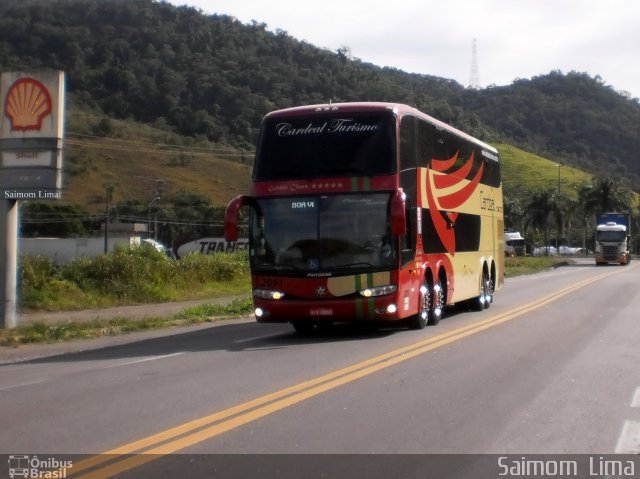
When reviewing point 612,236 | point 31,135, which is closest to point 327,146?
point 31,135

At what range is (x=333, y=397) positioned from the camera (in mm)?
9938

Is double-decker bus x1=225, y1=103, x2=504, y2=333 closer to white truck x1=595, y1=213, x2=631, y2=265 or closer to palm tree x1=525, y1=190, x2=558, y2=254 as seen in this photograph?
white truck x1=595, y1=213, x2=631, y2=265

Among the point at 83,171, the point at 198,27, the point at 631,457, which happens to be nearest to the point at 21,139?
the point at 631,457

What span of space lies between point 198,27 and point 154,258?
317ft

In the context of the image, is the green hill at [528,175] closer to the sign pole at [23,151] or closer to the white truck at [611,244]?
the white truck at [611,244]

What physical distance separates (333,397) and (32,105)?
12814 millimetres

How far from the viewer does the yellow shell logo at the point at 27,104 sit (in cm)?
1984

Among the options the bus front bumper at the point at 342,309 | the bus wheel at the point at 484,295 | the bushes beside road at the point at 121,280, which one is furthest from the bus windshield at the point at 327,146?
the bushes beside road at the point at 121,280

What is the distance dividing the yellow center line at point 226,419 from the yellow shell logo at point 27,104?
33.7 ft

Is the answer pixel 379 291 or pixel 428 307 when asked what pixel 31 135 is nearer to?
pixel 379 291

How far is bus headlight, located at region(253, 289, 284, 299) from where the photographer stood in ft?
52.8

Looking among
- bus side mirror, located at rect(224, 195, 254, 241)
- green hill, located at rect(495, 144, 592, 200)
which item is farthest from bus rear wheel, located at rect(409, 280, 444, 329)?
green hill, located at rect(495, 144, 592, 200)

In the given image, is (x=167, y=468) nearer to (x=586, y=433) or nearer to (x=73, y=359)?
(x=586, y=433)

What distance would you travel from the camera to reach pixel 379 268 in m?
15.9
